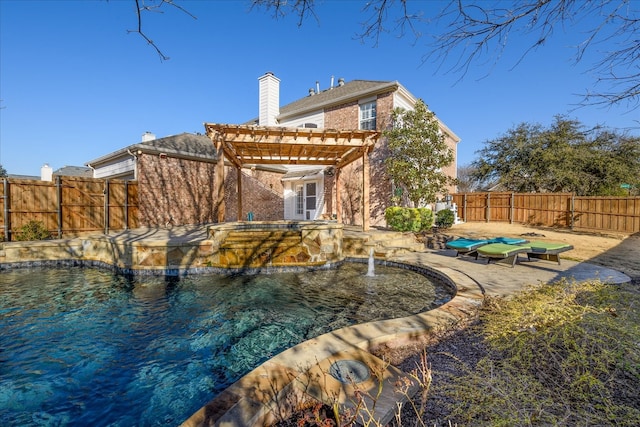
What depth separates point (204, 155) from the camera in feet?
46.2

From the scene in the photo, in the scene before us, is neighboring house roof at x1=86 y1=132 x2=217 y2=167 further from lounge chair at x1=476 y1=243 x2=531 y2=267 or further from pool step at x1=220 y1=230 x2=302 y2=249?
lounge chair at x1=476 y1=243 x2=531 y2=267

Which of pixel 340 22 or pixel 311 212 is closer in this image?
pixel 340 22

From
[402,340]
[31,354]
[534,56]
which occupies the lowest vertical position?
[31,354]

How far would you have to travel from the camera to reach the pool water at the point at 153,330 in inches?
107

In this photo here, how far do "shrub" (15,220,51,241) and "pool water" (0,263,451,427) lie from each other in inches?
106

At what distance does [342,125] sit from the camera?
1489cm

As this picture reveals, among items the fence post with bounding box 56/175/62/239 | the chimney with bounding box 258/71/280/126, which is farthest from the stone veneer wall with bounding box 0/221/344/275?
the chimney with bounding box 258/71/280/126

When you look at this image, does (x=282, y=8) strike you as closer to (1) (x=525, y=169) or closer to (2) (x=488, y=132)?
(1) (x=525, y=169)

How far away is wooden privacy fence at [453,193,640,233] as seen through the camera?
13031 mm

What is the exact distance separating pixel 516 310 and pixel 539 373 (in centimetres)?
130

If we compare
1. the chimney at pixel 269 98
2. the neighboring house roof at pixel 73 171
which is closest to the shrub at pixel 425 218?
the chimney at pixel 269 98

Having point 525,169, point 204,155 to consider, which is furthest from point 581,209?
point 204,155

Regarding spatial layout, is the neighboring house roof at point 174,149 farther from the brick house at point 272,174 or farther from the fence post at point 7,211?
the fence post at point 7,211

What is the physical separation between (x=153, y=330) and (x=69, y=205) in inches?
383
